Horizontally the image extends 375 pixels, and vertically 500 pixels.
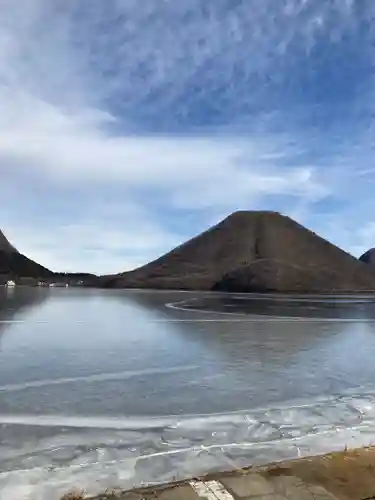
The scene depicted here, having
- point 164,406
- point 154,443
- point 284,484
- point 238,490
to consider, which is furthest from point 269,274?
point 238,490

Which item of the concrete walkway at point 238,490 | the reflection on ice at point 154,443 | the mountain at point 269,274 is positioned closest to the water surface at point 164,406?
the reflection on ice at point 154,443

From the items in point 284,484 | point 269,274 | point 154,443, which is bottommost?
point 154,443

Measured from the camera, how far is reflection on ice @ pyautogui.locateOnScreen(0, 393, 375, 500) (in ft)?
Result: 13.9

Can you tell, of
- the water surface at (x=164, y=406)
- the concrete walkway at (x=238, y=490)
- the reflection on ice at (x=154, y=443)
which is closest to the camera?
the concrete walkway at (x=238, y=490)

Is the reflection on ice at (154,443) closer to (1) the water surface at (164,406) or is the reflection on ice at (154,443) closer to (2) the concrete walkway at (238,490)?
(1) the water surface at (164,406)

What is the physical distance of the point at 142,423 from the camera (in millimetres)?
6328

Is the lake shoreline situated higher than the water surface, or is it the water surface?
the lake shoreline

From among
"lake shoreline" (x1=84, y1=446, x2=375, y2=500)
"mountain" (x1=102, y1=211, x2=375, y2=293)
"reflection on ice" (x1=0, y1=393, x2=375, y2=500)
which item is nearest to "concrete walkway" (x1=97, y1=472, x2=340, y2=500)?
"lake shoreline" (x1=84, y1=446, x2=375, y2=500)

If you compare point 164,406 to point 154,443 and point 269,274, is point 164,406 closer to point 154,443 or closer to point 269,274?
point 154,443

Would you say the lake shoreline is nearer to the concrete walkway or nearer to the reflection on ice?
the concrete walkway

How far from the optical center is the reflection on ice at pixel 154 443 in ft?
13.9

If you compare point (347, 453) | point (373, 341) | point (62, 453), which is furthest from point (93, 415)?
point (373, 341)

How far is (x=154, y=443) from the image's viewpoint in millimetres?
5473

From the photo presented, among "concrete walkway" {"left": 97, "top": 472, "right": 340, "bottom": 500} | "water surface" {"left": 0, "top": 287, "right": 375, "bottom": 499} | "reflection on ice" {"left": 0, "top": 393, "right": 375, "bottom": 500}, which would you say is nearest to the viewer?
"concrete walkway" {"left": 97, "top": 472, "right": 340, "bottom": 500}
